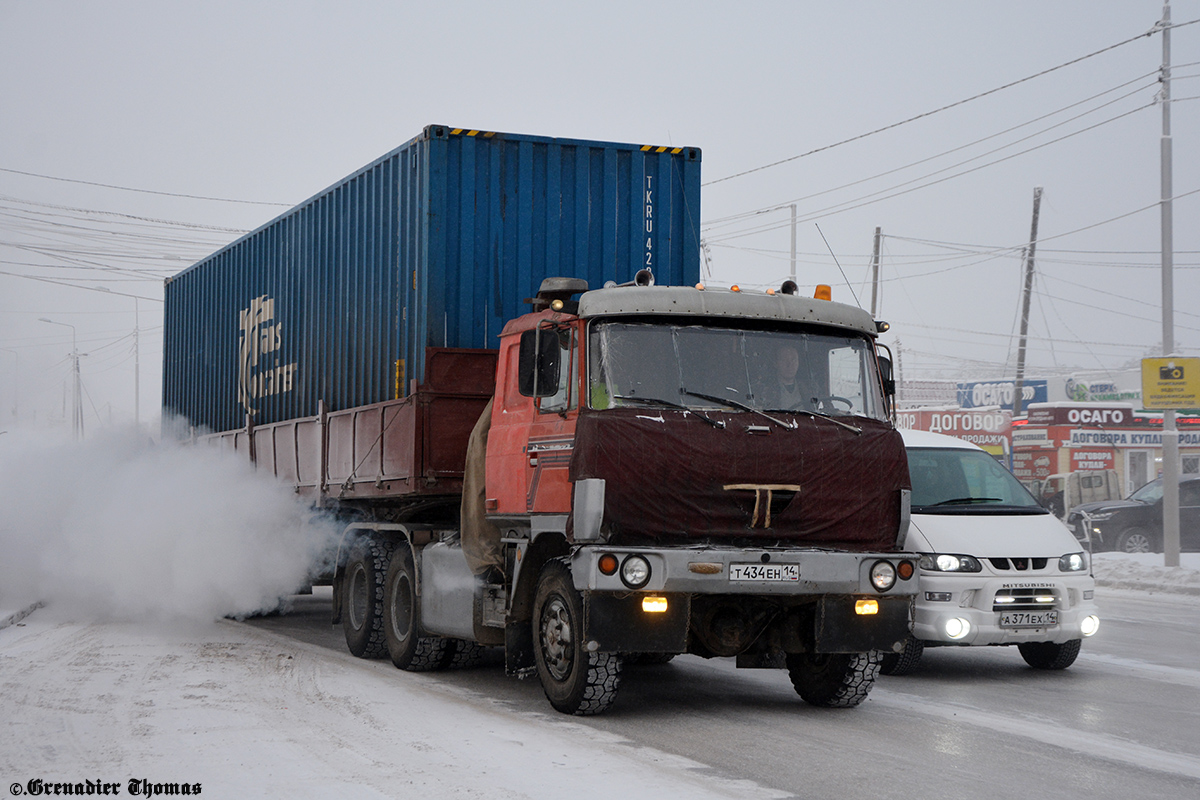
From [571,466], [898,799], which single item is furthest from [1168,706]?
[571,466]

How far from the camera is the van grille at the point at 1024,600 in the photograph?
9.36 m

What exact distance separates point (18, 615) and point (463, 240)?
798 cm

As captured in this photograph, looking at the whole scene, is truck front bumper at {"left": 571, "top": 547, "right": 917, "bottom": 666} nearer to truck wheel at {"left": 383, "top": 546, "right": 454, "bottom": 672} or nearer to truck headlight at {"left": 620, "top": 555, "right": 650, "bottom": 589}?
truck headlight at {"left": 620, "top": 555, "right": 650, "bottom": 589}

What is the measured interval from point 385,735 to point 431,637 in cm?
296

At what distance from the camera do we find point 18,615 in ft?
48.0

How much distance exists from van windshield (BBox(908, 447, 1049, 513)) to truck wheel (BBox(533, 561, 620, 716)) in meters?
3.60

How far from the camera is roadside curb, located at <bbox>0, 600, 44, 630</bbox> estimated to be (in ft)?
45.0

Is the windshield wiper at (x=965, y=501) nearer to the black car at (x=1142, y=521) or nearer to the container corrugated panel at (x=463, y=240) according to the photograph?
the container corrugated panel at (x=463, y=240)

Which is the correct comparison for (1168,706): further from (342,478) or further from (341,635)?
(341,635)

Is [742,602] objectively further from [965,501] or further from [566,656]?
[965,501]

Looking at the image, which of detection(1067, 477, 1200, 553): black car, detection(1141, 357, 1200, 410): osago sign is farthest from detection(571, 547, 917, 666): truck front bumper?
detection(1067, 477, 1200, 553): black car

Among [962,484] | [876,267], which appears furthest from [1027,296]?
[962,484]

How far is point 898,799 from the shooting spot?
5.75 m

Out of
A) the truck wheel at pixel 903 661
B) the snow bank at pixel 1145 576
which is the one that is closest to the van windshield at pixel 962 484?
the truck wheel at pixel 903 661
